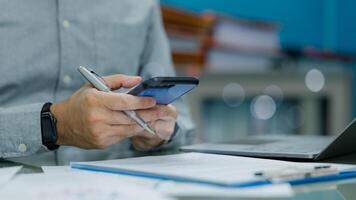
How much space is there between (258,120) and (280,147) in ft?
3.40

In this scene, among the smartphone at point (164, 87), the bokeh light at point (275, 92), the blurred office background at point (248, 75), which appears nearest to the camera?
the smartphone at point (164, 87)

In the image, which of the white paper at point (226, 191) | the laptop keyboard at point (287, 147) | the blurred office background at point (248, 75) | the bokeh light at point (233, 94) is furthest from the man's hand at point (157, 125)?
the bokeh light at point (233, 94)

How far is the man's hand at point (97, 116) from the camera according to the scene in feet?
2.37

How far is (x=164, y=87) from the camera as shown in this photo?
68cm

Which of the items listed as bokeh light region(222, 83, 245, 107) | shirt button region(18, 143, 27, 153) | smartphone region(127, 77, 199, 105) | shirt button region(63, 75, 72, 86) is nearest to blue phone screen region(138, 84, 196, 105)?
smartphone region(127, 77, 199, 105)

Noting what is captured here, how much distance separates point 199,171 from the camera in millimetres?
612

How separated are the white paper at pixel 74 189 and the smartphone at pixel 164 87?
12 cm

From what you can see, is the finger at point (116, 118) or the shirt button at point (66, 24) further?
the shirt button at point (66, 24)

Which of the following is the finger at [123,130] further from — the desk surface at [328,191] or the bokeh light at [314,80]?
the bokeh light at [314,80]

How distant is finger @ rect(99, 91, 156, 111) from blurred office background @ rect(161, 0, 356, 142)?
883 millimetres

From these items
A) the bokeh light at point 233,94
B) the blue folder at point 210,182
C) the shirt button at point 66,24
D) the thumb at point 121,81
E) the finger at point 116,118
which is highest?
the shirt button at point 66,24

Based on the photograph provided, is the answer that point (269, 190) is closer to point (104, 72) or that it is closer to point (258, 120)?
point (104, 72)

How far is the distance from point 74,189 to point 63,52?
1.86 ft

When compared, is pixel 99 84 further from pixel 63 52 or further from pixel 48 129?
pixel 63 52
